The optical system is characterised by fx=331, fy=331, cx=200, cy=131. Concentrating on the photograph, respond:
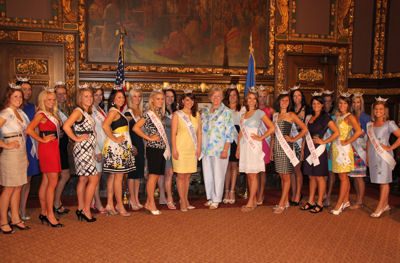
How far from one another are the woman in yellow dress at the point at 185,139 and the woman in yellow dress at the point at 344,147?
5.73ft

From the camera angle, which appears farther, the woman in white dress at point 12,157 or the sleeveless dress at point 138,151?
the sleeveless dress at point 138,151

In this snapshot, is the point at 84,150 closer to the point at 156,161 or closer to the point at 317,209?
the point at 156,161

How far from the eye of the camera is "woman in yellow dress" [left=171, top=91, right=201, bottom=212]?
4.12 m

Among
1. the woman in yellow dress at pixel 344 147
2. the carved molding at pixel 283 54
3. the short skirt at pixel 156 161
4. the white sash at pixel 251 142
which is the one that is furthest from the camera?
the carved molding at pixel 283 54

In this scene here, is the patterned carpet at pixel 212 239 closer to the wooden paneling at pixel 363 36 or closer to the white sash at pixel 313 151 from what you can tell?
the white sash at pixel 313 151

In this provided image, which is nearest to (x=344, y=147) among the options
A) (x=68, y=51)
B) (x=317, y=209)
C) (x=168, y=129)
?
(x=317, y=209)

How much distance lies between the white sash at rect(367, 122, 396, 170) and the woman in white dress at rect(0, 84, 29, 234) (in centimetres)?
406

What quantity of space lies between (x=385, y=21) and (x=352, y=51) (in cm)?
97

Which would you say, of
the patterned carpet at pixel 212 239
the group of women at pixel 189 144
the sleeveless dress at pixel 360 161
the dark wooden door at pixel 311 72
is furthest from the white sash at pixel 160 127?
the dark wooden door at pixel 311 72

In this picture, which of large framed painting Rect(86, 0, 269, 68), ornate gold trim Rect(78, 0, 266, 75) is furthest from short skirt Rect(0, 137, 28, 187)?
large framed painting Rect(86, 0, 269, 68)

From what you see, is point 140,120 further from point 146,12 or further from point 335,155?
point 146,12

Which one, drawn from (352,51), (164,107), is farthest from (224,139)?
(352,51)

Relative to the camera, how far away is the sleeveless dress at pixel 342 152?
4113 millimetres

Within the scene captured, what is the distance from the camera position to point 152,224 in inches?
146
